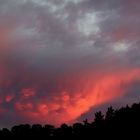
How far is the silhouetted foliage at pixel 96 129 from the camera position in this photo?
11844 cm

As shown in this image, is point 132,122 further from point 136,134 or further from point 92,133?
point 92,133

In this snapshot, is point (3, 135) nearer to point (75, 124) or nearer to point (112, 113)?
point (75, 124)

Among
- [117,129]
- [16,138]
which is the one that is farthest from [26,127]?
[117,129]

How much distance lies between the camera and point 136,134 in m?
115

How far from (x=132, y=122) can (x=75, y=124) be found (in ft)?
111

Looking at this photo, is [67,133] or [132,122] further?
[67,133]

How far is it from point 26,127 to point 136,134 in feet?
197

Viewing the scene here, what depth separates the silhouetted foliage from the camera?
4663 inches

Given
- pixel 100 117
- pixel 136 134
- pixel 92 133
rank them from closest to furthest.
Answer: pixel 136 134 < pixel 92 133 < pixel 100 117

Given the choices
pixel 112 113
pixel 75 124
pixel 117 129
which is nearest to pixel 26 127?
pixel 75 124

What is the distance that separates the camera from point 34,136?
157m

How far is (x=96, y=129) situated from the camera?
133 metres

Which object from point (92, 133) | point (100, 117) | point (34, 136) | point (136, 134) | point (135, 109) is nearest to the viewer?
point (136, 134)

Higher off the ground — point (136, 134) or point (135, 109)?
point (135, 109)
